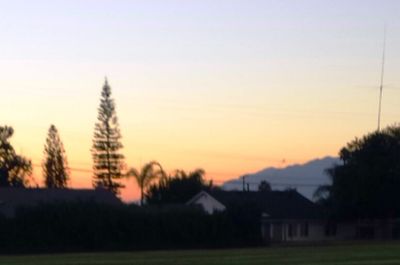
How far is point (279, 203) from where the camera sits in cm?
11362

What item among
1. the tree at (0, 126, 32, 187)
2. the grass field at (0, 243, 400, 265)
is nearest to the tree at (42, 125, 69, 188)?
the tree at (0, 126, 32, 187)

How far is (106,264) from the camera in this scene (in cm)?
4728

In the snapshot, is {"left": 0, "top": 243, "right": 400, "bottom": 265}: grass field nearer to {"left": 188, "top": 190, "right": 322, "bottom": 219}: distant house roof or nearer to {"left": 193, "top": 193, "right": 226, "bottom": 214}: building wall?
{"left": 188, "top": 190, "right": 322, "bottom": 219}: distant house roof

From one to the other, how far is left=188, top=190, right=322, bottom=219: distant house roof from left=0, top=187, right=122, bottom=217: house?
43.3 feet

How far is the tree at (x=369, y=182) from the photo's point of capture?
347ft

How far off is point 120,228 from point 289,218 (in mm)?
32185

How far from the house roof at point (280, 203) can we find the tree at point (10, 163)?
73.5ft

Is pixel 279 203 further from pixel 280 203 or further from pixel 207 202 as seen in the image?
pixel 207 202

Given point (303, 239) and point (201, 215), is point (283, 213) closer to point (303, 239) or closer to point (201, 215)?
point (303, 239)

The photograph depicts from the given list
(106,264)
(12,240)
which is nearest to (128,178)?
(12,240)

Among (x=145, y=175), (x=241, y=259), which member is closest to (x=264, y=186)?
(x=145, y=175)

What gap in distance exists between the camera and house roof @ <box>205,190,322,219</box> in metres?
110

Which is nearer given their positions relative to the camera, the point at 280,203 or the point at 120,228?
the point at 120,228

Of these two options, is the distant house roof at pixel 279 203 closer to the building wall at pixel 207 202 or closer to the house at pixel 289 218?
the house at pixel 289 218
